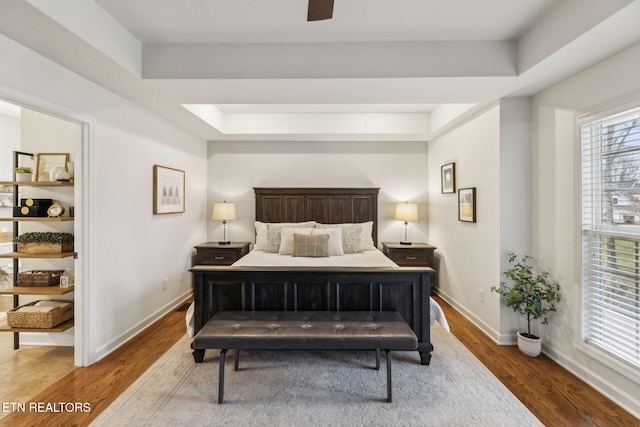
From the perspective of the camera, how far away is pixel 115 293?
2.79m

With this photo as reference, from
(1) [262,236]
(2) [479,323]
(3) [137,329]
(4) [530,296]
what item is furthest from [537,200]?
(3) [137,329]

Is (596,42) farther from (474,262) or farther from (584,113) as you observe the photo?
(474,262)

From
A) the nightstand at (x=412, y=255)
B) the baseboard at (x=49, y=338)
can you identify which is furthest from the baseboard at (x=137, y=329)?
the nightstand at (x=412, y=255)

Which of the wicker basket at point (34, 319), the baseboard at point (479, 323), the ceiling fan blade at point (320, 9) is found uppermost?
the ceiling fan blade at point (320, 9)

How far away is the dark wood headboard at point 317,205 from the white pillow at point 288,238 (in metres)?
0.64

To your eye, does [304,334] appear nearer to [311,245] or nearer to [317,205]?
[311,245]

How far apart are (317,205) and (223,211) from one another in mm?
1426

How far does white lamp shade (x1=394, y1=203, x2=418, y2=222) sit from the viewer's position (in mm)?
4496

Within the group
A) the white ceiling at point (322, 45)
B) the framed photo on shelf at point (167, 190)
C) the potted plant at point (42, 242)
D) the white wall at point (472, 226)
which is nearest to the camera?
the white ceiling at point (322, 45)

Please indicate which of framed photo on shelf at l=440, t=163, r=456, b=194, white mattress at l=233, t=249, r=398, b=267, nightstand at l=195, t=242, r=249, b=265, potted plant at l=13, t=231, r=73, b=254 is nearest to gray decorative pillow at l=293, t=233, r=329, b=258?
white mattress at l=233, t=249, r=398, b=267

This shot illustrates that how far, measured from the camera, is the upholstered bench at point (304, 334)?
209 centimetres

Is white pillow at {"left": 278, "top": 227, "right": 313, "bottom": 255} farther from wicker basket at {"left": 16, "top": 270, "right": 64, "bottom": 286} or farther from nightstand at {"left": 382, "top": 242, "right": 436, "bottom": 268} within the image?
wicker basket at {"left": 16, "top": 270, "right": 64, "bottom": 286}

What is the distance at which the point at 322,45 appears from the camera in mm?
2432

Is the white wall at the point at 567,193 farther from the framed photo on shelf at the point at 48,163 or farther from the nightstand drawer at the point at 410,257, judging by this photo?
the framed photo on shelf at the point at 48,163
